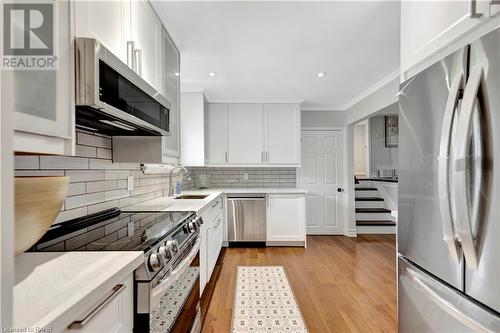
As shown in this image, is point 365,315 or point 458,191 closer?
point 458,191

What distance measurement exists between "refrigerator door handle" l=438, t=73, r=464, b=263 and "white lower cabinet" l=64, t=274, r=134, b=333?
47.0 inches

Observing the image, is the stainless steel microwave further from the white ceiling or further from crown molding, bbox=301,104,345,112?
crown molding, bbox=301,104,345,112

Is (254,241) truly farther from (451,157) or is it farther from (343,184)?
(451,157)

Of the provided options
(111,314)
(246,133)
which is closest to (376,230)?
(246,133)

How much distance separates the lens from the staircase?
185 inches

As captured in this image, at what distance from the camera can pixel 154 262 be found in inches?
37.5

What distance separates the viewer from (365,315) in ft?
6.70

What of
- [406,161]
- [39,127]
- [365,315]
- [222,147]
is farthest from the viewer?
[222,147]

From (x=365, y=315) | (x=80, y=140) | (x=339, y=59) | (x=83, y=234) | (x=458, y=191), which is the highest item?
(x=339, y=59)

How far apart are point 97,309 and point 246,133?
12.1 ft

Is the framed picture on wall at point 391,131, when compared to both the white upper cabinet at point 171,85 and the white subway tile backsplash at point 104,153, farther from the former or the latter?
the white subway tile backsplash at point 104,153

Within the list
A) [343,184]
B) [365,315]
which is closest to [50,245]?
[365,315]

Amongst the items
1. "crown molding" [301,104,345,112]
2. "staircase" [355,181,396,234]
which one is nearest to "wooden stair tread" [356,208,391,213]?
"staircase" [355,181,396,234]

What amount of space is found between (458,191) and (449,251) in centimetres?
27
